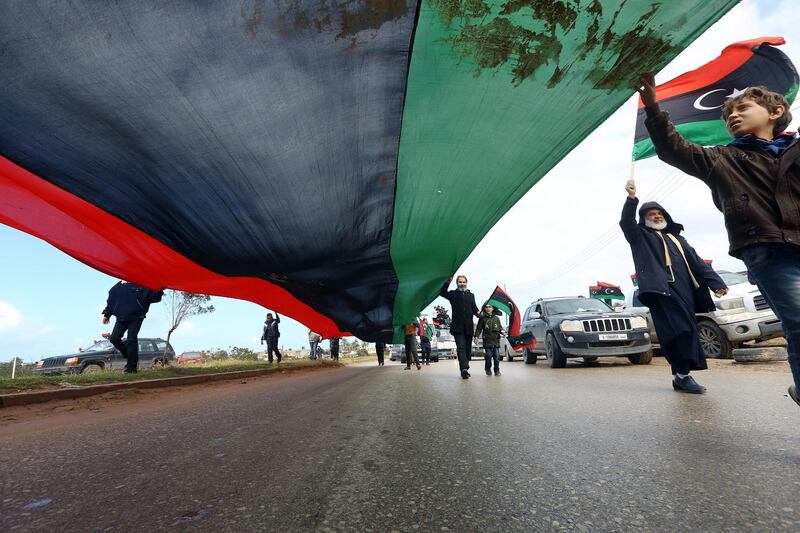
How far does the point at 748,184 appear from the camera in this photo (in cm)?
203

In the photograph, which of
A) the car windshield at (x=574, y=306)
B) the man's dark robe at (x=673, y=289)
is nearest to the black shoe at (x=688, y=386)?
the man's dark robe at (x=673, y=289)

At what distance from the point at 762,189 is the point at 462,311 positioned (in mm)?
6146

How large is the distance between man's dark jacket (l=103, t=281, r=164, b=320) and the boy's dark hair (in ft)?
27.9

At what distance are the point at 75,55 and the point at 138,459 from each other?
2.04m

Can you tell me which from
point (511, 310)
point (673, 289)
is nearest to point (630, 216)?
point (673, 289)

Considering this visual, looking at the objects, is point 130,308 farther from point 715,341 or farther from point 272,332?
point 715,341

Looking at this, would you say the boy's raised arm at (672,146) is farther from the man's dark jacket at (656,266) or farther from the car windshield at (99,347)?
the car windshield at (99,347)

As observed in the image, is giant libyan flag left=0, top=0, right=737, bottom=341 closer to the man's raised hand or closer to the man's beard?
the man's raised hand

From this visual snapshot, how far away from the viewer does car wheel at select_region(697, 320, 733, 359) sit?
24.8 ft

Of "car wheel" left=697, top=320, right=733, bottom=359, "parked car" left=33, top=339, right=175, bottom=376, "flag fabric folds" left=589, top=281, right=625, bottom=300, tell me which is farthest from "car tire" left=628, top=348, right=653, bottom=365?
"parked car" left=33, top=339, right=175, bottom=376

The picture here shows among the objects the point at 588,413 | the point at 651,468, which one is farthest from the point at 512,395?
the point at 651,468

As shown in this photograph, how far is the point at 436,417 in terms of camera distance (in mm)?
3463

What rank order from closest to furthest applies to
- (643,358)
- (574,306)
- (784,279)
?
(784,279), (643,358), (574,306)

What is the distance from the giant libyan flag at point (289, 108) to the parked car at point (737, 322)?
6.14 m
